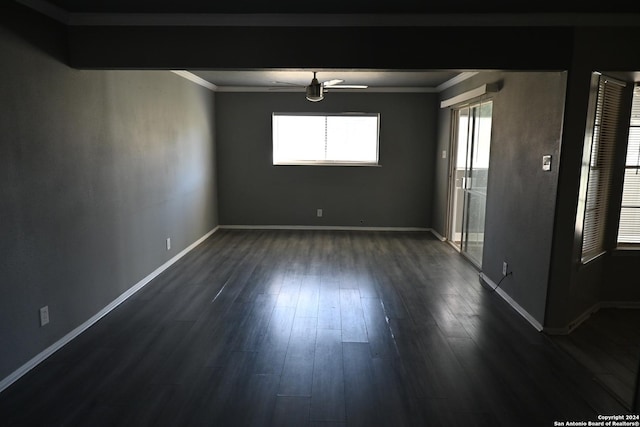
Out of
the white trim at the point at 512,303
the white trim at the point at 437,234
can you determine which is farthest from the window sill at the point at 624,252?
the white trim at the point at 437,234

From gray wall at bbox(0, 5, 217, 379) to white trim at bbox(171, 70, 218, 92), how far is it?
39cm

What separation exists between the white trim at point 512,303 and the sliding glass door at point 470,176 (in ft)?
1.92

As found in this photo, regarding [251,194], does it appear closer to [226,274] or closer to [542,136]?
[226,274]

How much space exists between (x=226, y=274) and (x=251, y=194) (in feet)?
9.06

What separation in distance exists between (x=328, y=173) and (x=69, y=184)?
186 inches

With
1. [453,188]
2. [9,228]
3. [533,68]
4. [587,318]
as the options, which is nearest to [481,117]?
[453,188]

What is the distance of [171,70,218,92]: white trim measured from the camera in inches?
215

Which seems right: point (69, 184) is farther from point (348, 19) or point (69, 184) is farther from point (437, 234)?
A: point (437, 234)

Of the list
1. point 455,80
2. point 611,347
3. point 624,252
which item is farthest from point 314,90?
point 611,347

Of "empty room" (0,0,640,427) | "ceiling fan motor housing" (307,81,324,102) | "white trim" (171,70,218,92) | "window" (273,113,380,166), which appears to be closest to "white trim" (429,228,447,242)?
"window" (273,113,380,166)

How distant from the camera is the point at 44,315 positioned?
9.36 feet

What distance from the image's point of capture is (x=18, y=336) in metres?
2.62

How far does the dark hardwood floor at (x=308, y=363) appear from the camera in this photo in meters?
2.32

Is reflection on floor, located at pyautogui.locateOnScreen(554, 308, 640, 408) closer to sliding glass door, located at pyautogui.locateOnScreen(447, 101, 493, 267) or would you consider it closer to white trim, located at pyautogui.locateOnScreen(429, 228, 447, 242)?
sliding glass door, located at pyautogui.locateOnScreen(447, 101, 493, 267)
